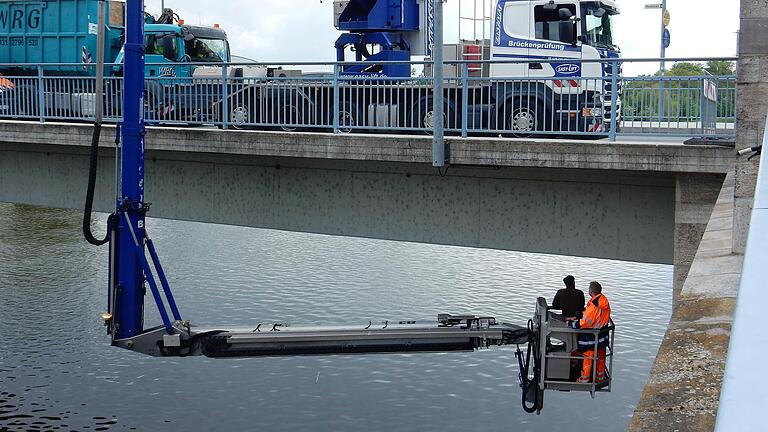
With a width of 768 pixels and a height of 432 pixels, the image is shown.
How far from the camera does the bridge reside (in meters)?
10.2

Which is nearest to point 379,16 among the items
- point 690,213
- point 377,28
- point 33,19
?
point 377,28

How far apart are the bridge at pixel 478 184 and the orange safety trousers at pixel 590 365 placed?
1302 mm

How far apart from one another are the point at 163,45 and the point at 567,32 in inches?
431

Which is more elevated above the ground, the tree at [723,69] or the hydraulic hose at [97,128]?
the tree at [723,69]

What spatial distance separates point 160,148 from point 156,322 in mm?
9576

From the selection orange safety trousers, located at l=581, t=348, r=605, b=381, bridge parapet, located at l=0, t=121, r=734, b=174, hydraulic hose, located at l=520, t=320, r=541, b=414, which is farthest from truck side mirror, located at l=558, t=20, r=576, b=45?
orange safety trousers, located at l=581, t=348, r=605, b=381

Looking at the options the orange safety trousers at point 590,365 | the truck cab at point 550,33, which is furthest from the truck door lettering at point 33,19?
the orange safety trousers at point 590,365

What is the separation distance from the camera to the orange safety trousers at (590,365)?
978 cm

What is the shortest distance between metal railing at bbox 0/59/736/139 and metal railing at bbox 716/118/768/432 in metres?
10.9

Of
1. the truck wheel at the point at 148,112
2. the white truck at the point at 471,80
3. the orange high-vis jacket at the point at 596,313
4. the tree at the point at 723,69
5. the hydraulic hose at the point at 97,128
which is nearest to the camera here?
the orange high-vis jacket at the point at 596,313

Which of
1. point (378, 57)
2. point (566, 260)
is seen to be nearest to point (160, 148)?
point (378, 57)

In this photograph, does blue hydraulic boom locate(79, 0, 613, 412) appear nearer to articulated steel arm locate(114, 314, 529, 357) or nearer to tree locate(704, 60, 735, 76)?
articulated steel arm locate(114, 314, 529, 357)

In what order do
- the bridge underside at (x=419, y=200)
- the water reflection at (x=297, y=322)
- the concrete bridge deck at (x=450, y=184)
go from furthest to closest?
the water reflection at (x=297, y=322) → the bridge underside at (x=419, y=200) → the concrete bridge deck at (x=450, y=184)

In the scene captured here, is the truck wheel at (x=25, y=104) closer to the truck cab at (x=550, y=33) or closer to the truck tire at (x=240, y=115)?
the truck tire at (x=240, y=115)
